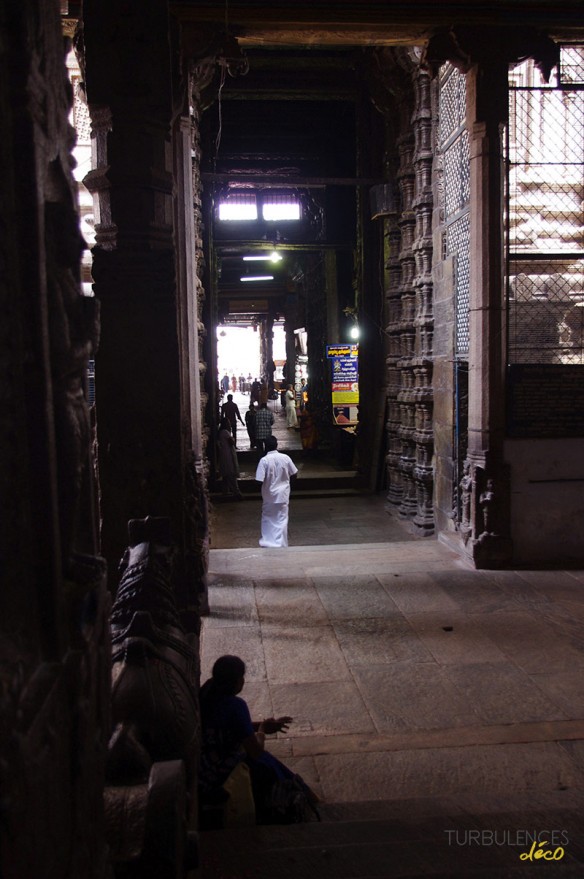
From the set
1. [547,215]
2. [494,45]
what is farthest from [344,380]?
[494,45]

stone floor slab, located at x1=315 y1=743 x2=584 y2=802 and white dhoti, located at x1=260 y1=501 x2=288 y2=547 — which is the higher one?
white dhoti, located at x1=260 y1=501 x2=288 y2=547

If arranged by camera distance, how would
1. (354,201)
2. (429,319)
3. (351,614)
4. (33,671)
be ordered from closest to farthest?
(33,671) → (351,614) → (429,319) → (354,201)

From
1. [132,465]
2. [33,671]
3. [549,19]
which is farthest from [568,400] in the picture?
[33,671]

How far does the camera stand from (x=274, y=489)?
8.69 m

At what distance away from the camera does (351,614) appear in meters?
5.95

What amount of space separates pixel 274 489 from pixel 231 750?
564cm

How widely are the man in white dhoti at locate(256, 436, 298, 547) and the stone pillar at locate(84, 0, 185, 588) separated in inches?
167

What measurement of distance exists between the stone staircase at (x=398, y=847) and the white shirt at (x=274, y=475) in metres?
5.60

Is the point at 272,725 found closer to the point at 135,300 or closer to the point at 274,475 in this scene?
the point at 135,300

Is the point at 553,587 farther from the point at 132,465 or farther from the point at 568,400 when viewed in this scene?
the point at 132,465

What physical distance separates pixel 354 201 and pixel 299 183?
9.65 ft

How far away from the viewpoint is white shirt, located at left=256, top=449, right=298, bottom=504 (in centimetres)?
869

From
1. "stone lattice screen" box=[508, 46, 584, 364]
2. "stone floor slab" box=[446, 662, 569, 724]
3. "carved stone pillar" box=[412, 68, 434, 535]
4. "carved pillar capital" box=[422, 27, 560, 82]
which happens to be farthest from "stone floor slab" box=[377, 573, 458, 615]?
"carved pillar capital" box=[422, 27, 560, 82]

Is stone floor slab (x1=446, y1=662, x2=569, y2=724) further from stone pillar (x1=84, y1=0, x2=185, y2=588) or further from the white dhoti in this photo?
the white dhoti
